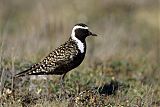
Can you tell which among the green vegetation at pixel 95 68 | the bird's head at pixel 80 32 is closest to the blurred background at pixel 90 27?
the green vegetation at pixel 95 68

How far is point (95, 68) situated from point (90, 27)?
24.7 feet

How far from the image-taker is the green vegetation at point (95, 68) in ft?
29.4

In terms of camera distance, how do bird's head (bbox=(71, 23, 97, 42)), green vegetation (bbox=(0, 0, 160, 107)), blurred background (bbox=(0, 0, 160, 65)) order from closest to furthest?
green vegetation (bbox=(0, 0, 160, 107)) → bird's head (bbox=(71, 23, 97, 42)) → blurred background (bbox=(0, 0, 160, 65))

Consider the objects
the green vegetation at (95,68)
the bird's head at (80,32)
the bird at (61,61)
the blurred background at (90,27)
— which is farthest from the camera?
the blurred background at (90,27)

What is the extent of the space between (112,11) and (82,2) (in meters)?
1.86

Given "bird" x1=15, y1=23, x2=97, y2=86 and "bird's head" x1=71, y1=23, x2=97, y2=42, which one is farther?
"bird's head" x1=71, y1=23, x2=97, y2=42

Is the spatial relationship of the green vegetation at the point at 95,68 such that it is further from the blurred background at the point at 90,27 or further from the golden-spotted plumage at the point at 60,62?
the golden-spotted plumage at the point at 60,62

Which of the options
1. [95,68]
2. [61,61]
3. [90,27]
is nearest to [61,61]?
[61,61]

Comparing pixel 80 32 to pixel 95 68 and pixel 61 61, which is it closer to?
pixel 61 61

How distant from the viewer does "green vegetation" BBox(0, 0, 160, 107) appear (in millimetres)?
8969

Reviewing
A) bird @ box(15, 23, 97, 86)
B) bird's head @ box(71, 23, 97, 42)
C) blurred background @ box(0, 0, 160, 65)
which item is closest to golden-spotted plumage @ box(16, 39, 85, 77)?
bird @ box(15, 23, 97, 86)

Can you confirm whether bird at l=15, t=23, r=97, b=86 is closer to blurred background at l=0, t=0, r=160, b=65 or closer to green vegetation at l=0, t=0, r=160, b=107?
green vegetation at l=0, t=0, r=160, b=107

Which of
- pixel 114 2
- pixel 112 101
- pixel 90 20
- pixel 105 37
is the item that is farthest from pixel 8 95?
pixel 114 2

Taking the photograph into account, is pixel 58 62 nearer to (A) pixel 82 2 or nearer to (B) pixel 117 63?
(B) pixel 117 63
